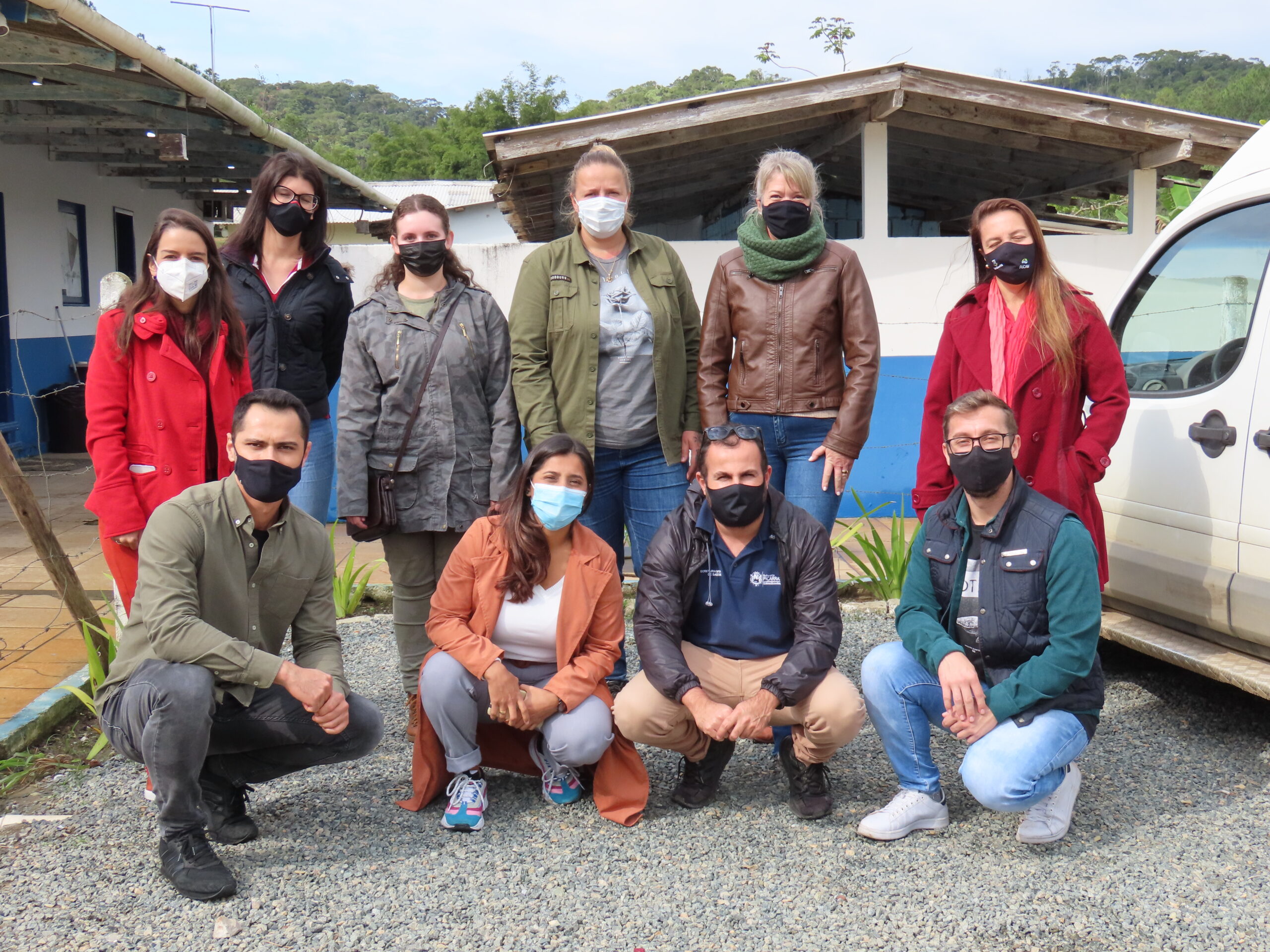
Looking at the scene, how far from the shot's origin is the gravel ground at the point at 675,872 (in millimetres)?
2777

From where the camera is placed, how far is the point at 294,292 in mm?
4000

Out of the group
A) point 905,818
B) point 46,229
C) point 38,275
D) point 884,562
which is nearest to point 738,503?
point 905,818

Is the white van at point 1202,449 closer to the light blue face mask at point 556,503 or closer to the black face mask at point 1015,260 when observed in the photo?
the black face mask at point 1015,260

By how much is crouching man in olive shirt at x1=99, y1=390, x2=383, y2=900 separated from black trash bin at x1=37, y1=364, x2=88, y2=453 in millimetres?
8957

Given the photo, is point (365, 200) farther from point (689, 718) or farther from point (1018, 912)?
point (1018, 912)

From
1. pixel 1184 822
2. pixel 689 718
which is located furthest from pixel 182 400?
pixel 1184 822

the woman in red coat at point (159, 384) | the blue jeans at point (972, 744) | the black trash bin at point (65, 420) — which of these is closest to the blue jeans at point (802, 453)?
the blue jeans at point (972, 744)

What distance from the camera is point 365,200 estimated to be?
45.6 ft

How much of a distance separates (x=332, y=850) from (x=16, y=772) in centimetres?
139

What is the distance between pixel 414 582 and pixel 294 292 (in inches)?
44.9

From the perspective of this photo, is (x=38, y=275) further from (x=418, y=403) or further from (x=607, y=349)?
(x=607, y=349)

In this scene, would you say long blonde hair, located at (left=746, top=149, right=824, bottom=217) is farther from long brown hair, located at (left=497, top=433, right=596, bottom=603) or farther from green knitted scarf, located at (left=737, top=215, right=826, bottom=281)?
long brown hair, located at (left=497, top=433, right=596, bottom=603)

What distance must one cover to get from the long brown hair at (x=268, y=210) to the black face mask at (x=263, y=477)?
108 cm

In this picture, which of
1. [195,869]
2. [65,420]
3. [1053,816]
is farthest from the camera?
[65,420]
